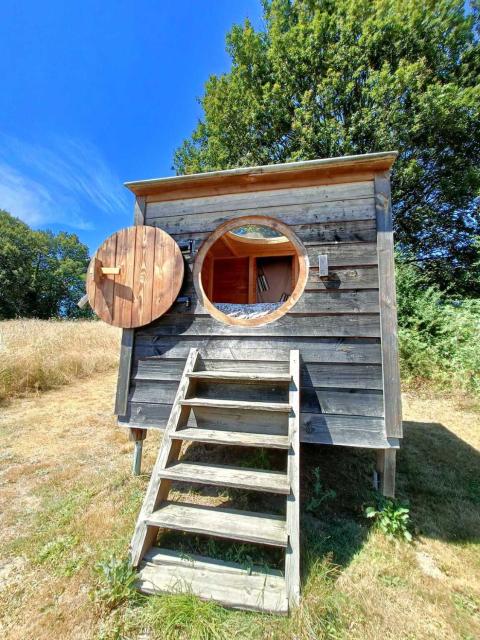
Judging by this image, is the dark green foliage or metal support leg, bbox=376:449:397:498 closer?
metal support leg, bbox=376:449:397:498

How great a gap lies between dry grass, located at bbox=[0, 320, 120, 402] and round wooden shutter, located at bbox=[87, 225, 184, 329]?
437 cm

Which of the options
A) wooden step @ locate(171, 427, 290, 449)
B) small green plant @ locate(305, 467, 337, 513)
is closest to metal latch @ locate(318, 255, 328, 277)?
wooden step @ locate(171, 427, 290, 449)

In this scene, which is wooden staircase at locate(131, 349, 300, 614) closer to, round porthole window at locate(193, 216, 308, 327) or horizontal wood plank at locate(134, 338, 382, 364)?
horizontal wood plank at locate(134, 338, 382, 364)

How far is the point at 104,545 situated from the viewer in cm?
207

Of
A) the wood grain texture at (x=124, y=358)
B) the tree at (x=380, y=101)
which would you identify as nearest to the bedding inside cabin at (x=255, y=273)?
the wood grain texture at (x=124, y=358)

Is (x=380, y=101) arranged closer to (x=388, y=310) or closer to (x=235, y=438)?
(x=388, y=310)

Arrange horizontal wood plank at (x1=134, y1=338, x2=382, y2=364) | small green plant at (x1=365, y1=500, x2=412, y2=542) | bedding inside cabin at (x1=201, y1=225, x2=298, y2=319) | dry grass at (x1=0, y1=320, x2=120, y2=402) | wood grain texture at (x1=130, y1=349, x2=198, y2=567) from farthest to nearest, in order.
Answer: dry grass at (x1=0, y1=320, x2=120, y2=402)
bedding inside cabin at (x1=201, y1=225, x2=298, y2=319)
horizontal wood plank at (x1=134, y1=338, x2=382, y2=364)
small green plant at (x1=365, y1=500, x2=412, y2=542)
wood grain texture at (x1=130, y1=349, x2=198, y2=567)

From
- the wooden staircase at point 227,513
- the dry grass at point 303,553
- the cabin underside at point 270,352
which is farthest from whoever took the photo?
the cabin underside at point 270,352

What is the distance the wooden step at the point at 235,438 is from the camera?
6.66ft

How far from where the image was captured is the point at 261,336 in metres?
2.69

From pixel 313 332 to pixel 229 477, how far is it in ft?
4.48

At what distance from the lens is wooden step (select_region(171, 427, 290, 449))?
203 cm

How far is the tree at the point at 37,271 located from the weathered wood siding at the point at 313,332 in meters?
24.2

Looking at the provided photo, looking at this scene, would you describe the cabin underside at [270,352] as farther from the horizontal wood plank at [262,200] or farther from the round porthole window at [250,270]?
the round porthole window at [250,270]
